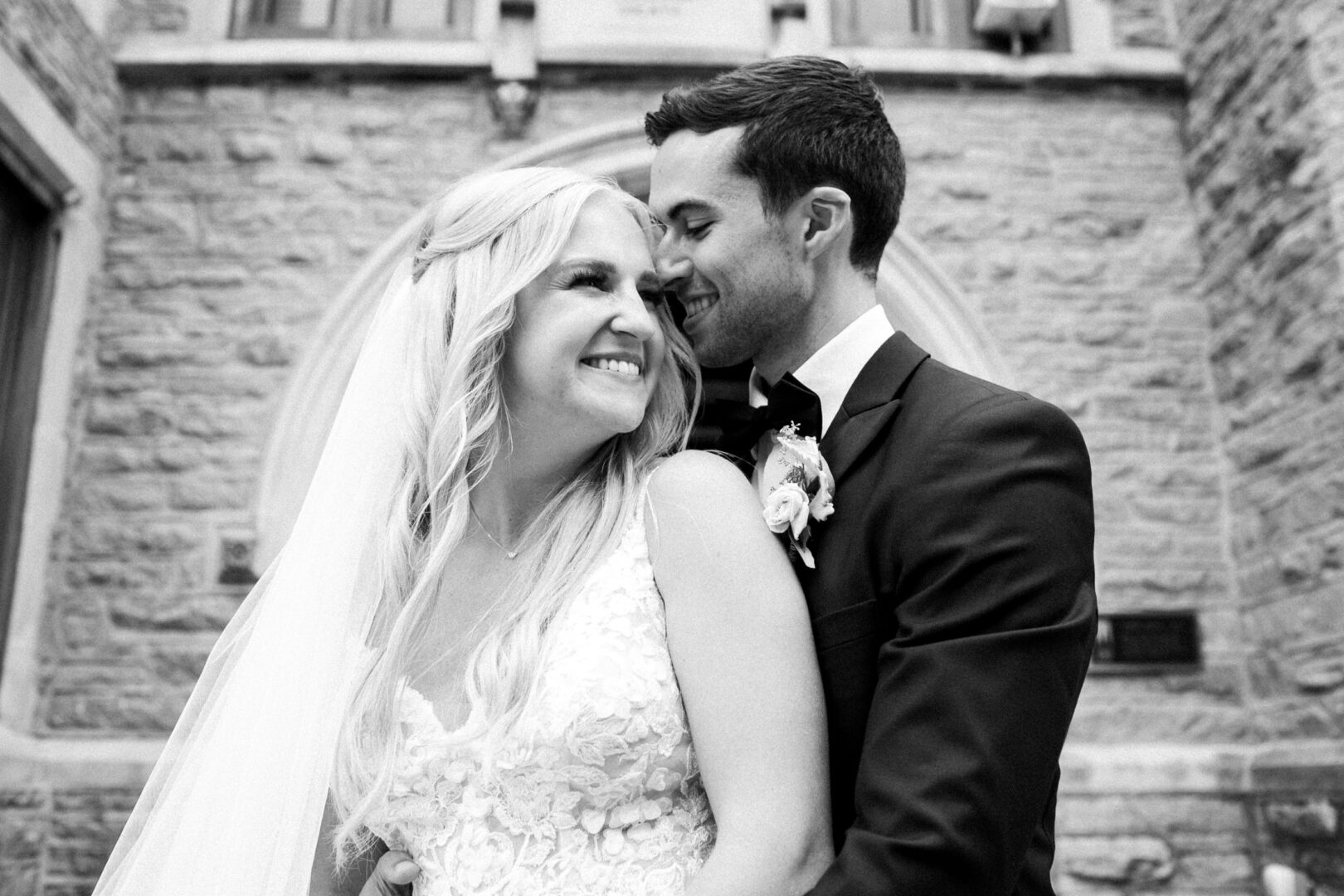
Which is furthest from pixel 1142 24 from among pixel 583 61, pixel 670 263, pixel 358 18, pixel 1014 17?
pixel 670 263

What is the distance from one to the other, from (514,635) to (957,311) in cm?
390

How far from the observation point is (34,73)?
455cm

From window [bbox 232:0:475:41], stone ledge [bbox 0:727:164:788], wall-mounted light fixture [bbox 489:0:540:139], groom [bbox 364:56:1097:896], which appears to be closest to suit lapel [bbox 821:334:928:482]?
groom [bbox 364:56:1097:896]

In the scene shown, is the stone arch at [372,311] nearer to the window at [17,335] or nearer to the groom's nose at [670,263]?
the window at [17,335]

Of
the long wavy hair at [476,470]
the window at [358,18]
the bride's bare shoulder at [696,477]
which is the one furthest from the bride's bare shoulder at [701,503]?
the window at [358,18]

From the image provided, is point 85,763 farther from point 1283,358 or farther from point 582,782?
point 1283,358

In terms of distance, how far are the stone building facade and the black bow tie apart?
3.25 metres

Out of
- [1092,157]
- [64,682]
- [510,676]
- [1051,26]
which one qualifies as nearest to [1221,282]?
[1092,157]

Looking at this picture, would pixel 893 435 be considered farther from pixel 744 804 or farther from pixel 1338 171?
pixel 1338 171

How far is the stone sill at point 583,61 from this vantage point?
17.2 ft

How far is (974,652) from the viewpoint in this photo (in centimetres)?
129

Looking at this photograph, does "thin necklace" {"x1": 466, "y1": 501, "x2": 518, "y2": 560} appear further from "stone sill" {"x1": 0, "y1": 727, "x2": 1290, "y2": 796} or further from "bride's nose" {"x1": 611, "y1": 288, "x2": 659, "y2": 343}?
"stone sill" {"x1": 0, "y1": 727, "x2": 1290, "y2": 796}

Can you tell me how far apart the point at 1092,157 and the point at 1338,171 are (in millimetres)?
1321

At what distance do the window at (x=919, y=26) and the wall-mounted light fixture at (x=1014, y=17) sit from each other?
89mm
